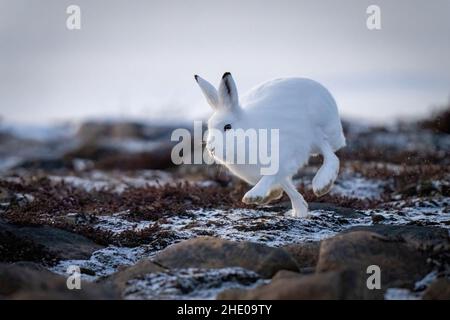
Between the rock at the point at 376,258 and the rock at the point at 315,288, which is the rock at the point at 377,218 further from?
the rock at the point at 315,288

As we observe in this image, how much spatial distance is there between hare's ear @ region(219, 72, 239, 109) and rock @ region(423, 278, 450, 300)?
8.74 feet

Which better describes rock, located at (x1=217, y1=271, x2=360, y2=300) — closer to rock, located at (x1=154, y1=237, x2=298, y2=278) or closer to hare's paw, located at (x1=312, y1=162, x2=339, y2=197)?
rock, located at (x1=154, y1=237, x2=298, y2=278)

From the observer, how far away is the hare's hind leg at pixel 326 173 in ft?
20.1

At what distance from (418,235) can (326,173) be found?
1194mm

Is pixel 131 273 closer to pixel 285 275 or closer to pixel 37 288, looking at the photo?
pixel 37 288

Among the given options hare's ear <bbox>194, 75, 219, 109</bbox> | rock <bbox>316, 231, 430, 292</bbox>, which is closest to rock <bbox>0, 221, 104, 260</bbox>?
hare's ear <bbox>194, 75, 219, 109</bbox>

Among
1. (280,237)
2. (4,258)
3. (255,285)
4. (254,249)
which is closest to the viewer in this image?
(255,285)

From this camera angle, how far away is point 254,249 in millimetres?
4906

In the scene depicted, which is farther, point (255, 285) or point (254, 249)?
point (254, 249)

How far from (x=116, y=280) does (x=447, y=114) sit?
13.6 m

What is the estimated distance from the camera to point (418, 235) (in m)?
5.46

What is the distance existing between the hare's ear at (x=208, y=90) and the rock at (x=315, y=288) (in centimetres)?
261
